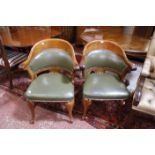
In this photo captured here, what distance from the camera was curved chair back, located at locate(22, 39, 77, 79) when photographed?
180 centimetres

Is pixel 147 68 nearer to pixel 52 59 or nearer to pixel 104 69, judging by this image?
pixel 104 69

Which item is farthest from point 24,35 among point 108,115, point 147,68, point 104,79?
point 147,68

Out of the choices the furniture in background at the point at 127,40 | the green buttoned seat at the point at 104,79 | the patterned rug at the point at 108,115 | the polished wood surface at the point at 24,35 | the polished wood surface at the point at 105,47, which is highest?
the polished wood surface at the point at 105,47

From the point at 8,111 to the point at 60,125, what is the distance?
0.67 metres

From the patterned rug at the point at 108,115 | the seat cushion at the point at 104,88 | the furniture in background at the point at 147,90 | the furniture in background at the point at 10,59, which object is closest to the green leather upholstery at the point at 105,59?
the seat cushion at the point at 104,88

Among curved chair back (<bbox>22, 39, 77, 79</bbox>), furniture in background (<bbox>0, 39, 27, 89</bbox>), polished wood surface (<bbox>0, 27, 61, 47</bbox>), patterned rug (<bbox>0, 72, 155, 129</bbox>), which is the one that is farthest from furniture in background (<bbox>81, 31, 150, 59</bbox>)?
furniture in background (<bbox>0, 39, 27, 89</bbox>)

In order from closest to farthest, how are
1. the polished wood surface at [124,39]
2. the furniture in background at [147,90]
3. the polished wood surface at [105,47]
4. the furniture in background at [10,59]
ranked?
the furniture in background at [147,90] < the polished wood surface at [105,47] < the furniture in background at [10,59] < the polished wood surface at [124,39]

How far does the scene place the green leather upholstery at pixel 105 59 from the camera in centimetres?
182

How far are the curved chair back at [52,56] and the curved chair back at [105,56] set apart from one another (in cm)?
19

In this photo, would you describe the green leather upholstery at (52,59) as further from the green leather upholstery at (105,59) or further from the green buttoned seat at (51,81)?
the green leather upholstery at (105,59)
